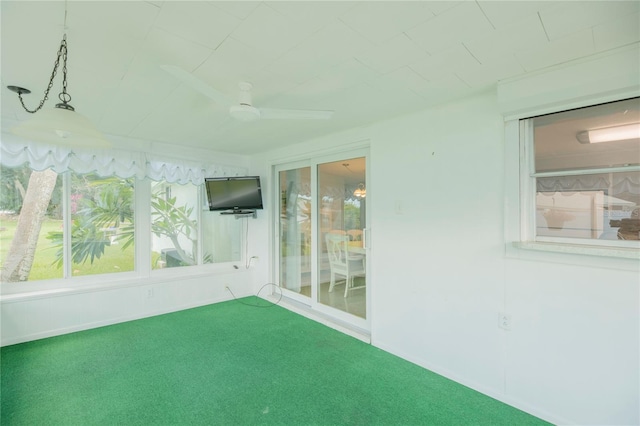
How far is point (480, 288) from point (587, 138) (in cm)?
122

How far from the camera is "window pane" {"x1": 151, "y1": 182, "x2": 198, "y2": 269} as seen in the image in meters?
3.87

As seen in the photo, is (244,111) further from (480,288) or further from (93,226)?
(93,226)

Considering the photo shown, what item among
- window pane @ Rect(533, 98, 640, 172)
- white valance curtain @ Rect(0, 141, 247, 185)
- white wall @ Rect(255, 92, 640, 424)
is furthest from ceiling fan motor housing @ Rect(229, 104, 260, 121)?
white valance curtain @ Rect(0, 141, 247, 185)

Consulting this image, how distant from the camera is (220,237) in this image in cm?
449

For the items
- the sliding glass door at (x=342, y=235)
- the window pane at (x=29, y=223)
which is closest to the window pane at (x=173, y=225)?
the window pane at (x=29, y=223)

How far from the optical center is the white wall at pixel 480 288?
1.66 m

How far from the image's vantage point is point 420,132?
2.49m

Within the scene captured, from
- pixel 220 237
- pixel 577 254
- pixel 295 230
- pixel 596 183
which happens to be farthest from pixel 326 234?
pixel 596 183

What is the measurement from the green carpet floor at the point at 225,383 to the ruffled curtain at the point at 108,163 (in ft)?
6.07

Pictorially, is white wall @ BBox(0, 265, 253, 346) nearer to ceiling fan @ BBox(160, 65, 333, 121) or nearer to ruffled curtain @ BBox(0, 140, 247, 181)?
ruffled curtain @ BBox(0, 140, 247, 181)

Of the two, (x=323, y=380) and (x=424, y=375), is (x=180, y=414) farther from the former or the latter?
(x=424, y=375)

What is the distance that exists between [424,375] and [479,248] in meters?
1.15

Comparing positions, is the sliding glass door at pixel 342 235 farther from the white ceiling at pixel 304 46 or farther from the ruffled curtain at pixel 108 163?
the ruffled curtain at pixel 108 163

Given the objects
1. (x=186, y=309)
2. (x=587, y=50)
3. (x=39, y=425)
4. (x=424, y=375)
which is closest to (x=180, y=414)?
(x=39, y=425)
